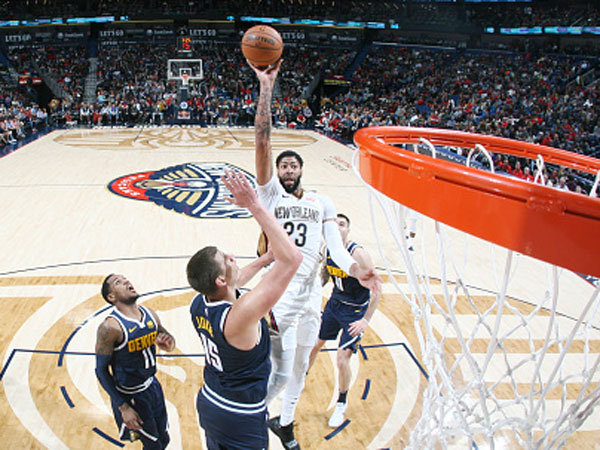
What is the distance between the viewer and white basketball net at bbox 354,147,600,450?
2.04 meters

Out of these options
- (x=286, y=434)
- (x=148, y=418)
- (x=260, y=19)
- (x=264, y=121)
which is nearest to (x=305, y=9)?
(x=260, y=19)

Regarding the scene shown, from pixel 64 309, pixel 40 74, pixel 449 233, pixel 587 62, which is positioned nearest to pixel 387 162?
pixel 64 309

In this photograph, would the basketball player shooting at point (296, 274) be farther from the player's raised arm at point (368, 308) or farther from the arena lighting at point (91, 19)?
the arena lighting at point (91, 19)

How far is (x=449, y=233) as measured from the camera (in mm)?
7629

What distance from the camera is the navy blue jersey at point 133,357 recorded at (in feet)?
9.32

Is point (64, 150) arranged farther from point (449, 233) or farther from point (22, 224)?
point (449, 233)

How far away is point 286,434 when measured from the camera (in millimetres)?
3295

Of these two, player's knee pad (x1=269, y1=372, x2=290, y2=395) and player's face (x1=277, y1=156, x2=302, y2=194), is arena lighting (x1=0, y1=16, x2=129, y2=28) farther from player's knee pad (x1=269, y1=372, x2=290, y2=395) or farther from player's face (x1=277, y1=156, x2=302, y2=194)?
player's knee pad (x1=269, y1=372, x2=290, y2=395)

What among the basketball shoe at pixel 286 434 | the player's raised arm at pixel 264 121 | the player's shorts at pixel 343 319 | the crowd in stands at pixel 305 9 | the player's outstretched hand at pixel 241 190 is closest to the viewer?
the player's outstretched hand at pixel 241 190

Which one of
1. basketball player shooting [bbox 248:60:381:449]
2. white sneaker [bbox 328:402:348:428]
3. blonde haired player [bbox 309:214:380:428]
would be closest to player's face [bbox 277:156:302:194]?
basketball player shooting [bbox 248:60:381:449]

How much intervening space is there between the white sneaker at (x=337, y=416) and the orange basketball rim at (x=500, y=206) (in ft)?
7.30

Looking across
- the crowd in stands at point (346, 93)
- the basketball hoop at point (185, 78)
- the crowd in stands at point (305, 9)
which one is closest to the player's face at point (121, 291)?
the crowd in stands at point (346, 93)

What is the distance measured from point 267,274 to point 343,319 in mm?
1969

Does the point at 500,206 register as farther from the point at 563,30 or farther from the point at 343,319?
the point at 563,30
